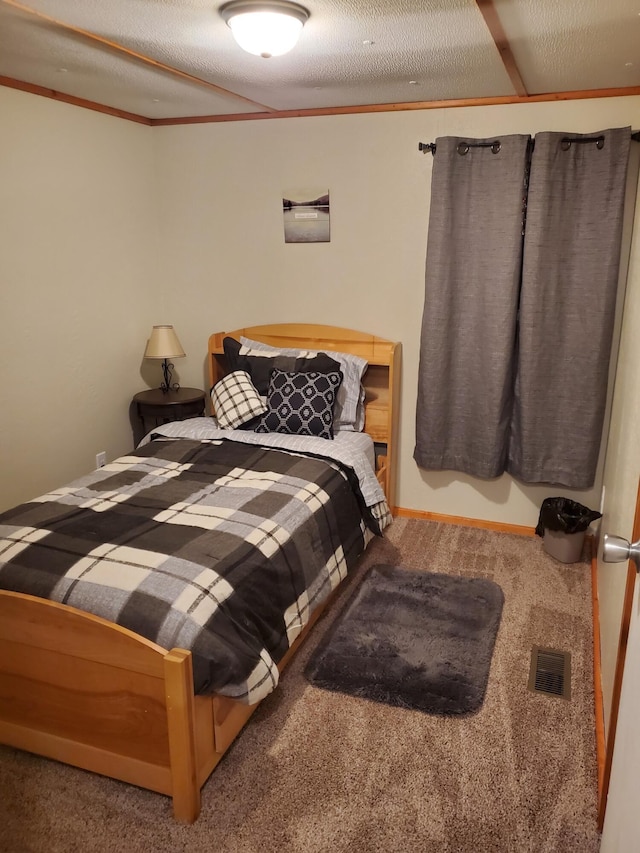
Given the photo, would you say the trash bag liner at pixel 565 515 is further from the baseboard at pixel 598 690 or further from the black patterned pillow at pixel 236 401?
the black patterned pillow at pixel 236 401

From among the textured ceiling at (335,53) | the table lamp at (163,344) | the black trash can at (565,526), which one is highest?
the textured ceiling at (335,53)

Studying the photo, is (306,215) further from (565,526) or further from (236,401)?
(565,526)

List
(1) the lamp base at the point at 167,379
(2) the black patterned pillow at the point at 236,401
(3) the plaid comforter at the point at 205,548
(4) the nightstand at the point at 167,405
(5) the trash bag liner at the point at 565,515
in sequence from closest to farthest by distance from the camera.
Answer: (3) the plaid comforter at the point at 205,548 → (5) the trash bag liner at the point at 565,515 → (2) the black patterned pillow at the point at 236,401 → (4) the nightstand at the point at 167,405 → (1) the lamp base at the point at 167,379

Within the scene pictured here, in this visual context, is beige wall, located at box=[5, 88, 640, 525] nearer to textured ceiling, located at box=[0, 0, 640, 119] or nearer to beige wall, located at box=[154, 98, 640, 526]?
beige wall, located at box=[154, 98, 640, 526]

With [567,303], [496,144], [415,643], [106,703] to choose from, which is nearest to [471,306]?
[567,303]

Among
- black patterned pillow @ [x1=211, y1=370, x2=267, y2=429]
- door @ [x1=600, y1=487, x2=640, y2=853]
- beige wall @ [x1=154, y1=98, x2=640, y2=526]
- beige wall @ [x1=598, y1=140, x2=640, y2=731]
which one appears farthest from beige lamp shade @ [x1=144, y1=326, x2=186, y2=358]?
door @ [x1=600, y1=487, x2=640, y2=853]

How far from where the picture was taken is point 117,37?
2289 mm

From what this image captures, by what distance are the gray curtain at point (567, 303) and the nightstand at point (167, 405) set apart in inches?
72.6

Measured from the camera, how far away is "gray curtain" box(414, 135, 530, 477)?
3.25 metres

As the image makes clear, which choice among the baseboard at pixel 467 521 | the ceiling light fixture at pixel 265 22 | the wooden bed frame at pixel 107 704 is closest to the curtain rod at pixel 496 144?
the ceiling light fixture at pixel 265 22

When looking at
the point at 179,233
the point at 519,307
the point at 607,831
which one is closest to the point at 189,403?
the point at 179,233

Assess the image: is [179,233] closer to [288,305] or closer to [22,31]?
[288,305]

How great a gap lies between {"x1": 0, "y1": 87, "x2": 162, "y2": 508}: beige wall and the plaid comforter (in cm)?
61

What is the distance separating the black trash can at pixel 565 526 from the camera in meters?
3.28
